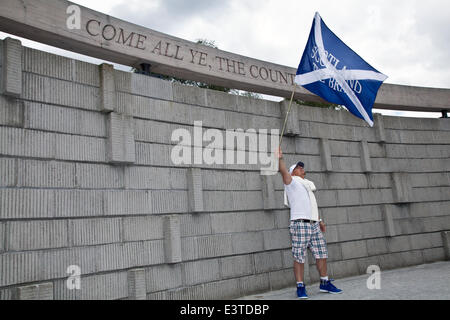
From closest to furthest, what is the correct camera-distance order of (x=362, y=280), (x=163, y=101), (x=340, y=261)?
1. (x=163, y=101)
2. (x=362, y=280)
3. (x=340, y=261)

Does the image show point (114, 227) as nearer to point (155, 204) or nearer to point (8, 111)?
point (155, 204)

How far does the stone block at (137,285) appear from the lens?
15.7ft

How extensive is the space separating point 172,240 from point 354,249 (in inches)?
144

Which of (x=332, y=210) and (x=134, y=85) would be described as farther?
(x=332, y=210)

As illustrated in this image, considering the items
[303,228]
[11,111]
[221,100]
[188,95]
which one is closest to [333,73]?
[221,100]

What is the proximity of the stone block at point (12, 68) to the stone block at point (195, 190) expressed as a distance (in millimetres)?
2295

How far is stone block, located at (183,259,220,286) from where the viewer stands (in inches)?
211

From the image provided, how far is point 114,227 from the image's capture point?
4855 millimetres

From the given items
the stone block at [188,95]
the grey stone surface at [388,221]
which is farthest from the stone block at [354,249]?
the stone block at [188,95]

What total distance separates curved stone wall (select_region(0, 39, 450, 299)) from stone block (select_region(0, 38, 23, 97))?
1 cm

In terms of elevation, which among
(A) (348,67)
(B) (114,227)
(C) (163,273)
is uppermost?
(A) (348,67)
